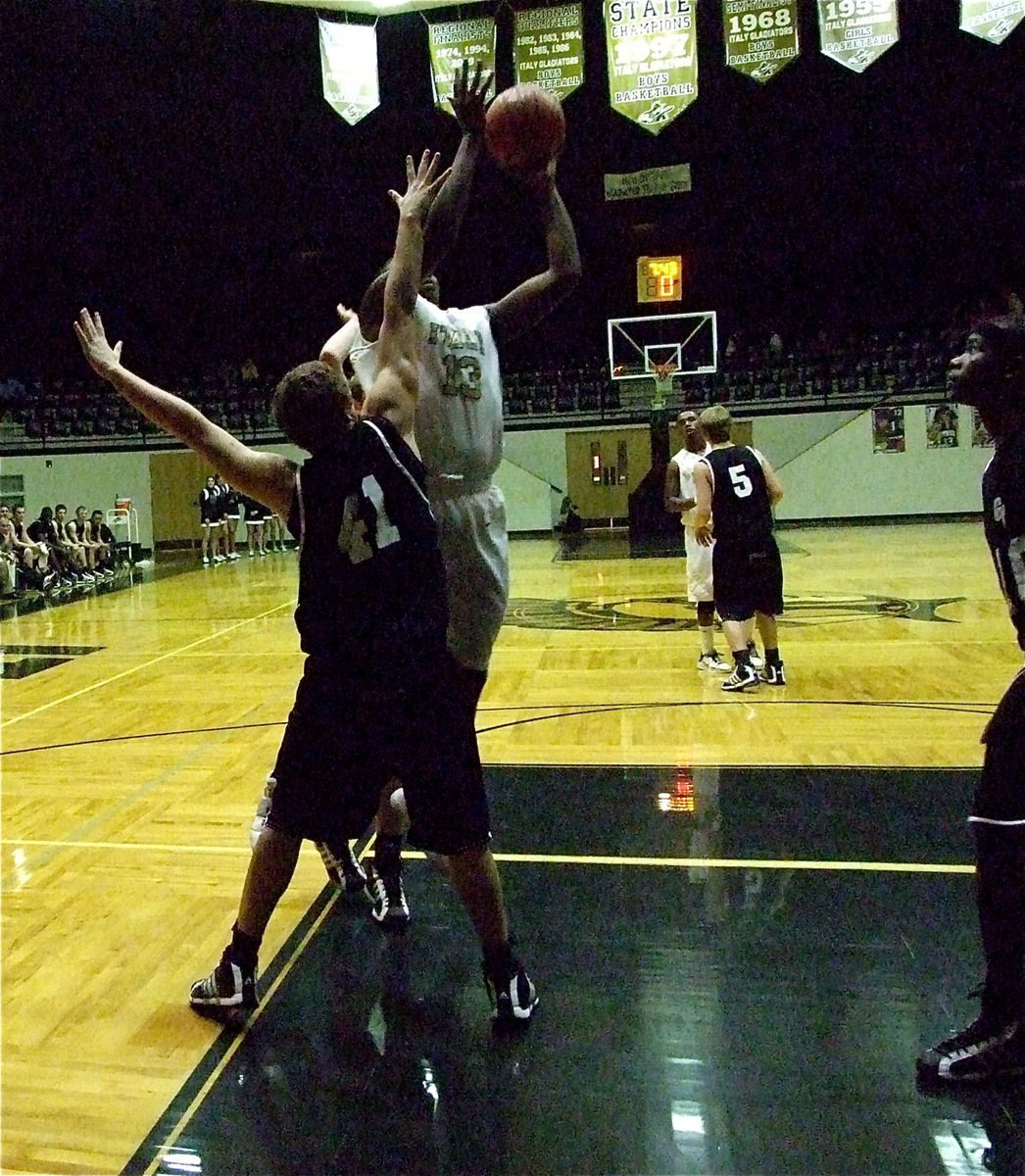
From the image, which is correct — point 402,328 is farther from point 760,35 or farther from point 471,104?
point 760,35

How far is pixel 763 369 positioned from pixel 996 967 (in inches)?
781

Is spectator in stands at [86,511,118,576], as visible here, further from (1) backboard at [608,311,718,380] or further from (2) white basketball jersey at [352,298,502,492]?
(2) white basketball jersey at [352,298,502,492]

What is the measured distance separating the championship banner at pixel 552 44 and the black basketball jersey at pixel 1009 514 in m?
8.89

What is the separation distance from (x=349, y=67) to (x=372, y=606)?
30.5 feet

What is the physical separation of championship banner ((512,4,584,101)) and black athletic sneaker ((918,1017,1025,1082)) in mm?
9489

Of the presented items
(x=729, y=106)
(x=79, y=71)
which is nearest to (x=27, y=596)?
(x=79, y=71)

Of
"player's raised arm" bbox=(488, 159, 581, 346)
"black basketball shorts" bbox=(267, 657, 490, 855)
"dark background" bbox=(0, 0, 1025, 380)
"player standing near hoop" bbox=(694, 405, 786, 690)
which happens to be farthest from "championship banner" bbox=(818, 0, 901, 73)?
"black basketball shorts" bbox=(267, 657, 490, 855)

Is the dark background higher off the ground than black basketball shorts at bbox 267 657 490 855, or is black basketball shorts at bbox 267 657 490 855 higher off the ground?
the dark background

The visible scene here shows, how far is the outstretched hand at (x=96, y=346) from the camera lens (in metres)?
2.22

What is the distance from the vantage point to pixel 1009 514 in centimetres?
187

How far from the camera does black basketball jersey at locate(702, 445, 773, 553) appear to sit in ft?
18.1

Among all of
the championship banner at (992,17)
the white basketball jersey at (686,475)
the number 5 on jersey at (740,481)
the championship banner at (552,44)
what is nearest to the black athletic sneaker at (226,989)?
the number 5 on jersey at (740,481)

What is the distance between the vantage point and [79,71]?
38.2 feet

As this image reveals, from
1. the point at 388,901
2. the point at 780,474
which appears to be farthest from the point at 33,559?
the point at 780,474
